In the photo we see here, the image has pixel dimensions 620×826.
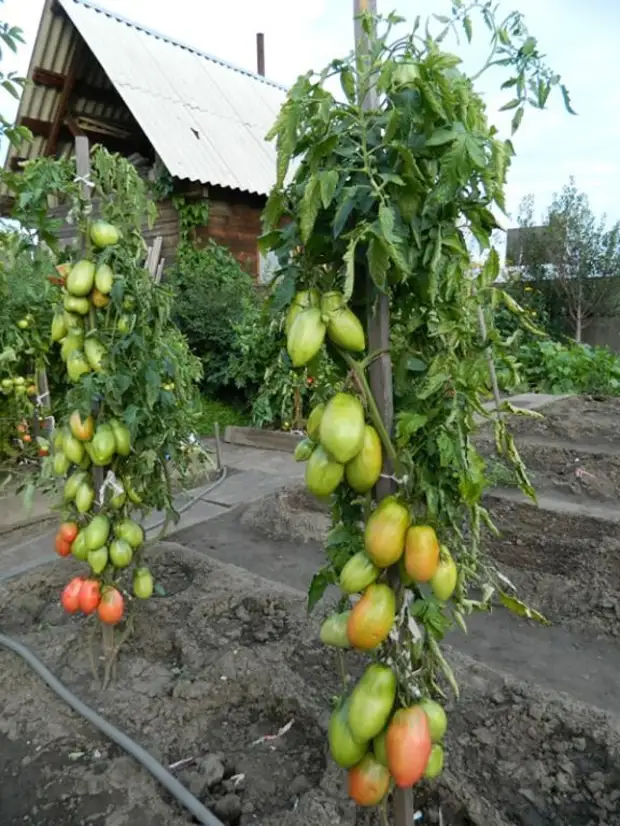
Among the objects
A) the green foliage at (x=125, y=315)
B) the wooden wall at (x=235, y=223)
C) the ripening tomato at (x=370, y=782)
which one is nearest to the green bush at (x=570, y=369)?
the wooden wall at (x=235, y=223)

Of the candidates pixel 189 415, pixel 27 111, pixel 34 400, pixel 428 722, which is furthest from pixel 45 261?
pixel 27 111

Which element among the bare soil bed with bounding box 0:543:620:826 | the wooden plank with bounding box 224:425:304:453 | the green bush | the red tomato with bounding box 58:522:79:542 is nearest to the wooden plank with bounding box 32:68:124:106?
the wooden plank with bounding box 224:425:304:453

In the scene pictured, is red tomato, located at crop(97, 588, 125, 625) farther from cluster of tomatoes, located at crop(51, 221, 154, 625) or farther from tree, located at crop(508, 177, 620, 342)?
tree, located at crop(508, 177, 620, 342)

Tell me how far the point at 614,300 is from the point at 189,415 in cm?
1003

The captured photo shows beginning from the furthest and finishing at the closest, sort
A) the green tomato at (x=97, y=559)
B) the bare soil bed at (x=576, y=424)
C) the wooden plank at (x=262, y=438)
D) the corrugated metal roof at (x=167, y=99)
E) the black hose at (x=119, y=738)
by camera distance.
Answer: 1. the corrugated metal roof at (x=167, y=99)
2. the wooden plank at (x=262, y=438)
3. the bare soil bed at (x=576, y=424)
4. the green tomato at (x=97, y=559)
5. the black hose at (x=119, y=738)

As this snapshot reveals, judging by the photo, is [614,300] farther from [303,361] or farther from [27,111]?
[303,361]

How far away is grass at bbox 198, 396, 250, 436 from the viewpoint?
7.79 meters

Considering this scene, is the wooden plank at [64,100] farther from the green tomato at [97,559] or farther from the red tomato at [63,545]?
the green tomato at [97,559]

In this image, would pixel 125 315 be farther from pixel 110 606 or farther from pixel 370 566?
pixel 370 566

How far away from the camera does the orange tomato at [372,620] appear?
128 cm

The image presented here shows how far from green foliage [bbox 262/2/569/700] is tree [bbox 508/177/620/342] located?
10.5 meters

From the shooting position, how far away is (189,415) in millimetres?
2850

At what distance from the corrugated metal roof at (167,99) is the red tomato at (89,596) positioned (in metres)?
6.66

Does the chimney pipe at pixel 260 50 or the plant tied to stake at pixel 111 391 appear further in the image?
the chimney pipe at pixel 260 50
